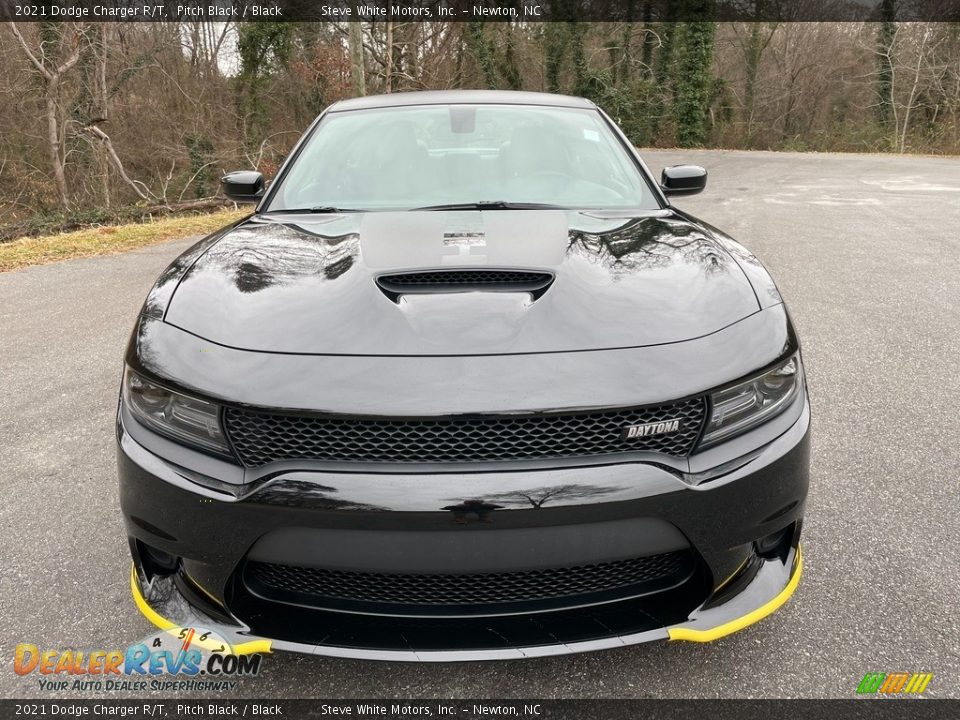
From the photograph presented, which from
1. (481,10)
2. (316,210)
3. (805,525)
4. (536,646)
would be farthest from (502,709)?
(481,10)

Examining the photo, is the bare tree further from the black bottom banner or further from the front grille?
the front grille

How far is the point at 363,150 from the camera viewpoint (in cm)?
296

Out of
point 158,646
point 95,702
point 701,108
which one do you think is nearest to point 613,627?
point 158,646

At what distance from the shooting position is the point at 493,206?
101 inches

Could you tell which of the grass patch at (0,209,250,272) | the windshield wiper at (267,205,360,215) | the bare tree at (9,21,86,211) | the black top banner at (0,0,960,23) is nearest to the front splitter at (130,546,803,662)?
the windshield wiper at (267,205,360,215)

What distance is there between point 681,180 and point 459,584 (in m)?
2.37

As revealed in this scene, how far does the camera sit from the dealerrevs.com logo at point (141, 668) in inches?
70.2

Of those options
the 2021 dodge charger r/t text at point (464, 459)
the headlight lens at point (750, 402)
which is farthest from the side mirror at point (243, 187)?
the headlight lens at point (750, 402)

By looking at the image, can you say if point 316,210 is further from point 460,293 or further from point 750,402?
point 750,402

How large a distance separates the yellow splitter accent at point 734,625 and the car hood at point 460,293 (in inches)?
25.6

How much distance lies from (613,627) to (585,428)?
450 millimetres

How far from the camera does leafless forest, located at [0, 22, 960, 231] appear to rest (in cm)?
1848

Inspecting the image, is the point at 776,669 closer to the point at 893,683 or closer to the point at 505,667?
the point at 893,683

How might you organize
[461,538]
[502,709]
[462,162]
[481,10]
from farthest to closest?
1. [481,10]
2. [462,162]
3. [502,709]
4. [461,538]
